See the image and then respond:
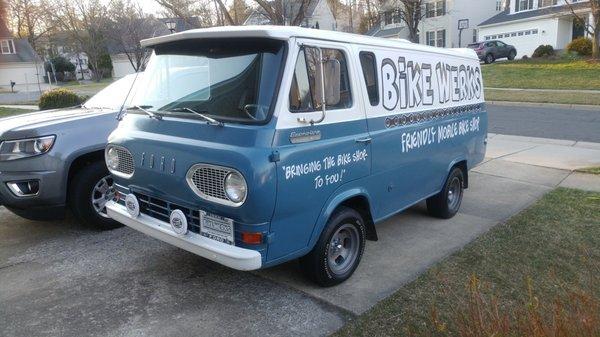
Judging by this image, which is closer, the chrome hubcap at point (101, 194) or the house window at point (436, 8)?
the chrome hubcap at point (101, 194)

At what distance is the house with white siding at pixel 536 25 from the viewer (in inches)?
1447

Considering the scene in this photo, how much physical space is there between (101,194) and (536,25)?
135 ft

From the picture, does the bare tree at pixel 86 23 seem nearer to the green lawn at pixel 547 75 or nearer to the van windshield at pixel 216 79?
the green lawn at pixel 547 75

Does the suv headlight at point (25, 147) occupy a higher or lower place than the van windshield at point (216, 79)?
lower

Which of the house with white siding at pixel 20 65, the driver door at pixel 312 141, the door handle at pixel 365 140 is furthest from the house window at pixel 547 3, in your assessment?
the house with white siding at pixel 20 65

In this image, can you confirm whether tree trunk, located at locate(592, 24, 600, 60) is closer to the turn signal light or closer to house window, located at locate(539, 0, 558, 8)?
house window, located at locate(539, 0, 558, 8)

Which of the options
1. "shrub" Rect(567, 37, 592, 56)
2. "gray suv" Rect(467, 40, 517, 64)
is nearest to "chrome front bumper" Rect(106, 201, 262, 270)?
"shrub" Rect(567, 37, 592, 56)

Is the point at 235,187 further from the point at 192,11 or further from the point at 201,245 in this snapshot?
the point at 192,11

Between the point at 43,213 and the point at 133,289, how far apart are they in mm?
1610

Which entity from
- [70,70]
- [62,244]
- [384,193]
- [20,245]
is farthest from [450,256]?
[70,70]

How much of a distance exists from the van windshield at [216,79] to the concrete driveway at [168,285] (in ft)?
4.96

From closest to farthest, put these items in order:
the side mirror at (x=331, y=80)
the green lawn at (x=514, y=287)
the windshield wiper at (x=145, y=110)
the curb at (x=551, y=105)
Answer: the green lawn at (x=514, y=287), the side mirror at (x=331, y=80), the windshield wiper at (x=145, y=110), the curb at (x=551, y=105)

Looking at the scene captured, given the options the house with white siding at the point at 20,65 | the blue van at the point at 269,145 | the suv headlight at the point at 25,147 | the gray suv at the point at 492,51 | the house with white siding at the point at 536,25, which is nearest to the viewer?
the blue van at the point at 269,145

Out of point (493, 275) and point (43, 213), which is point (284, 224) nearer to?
point (493, 275)
